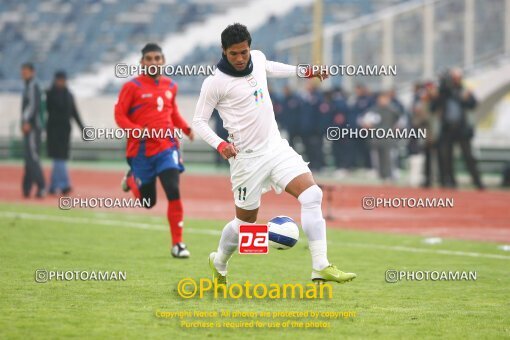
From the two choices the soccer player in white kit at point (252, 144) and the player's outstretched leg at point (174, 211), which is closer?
the soccer player in white kit at point (252, 144)

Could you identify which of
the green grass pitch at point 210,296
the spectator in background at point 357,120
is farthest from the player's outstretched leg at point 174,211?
the spectator in background at point 357,120

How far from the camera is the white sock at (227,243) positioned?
9.37m

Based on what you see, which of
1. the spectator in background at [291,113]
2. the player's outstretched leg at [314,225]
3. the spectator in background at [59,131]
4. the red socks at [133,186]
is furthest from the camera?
the spectator in background at [291,113]

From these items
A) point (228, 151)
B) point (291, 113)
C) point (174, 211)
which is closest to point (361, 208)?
point (174, 211)

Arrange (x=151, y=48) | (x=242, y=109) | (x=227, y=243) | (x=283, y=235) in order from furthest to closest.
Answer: (x=151, y=48) → (x=227, y=243) → (x=242, y=109) → (x=283, y=235)

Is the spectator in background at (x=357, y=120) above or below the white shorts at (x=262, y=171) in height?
above

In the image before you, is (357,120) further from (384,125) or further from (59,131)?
(59,131)

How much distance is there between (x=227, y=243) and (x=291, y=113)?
22.5 m

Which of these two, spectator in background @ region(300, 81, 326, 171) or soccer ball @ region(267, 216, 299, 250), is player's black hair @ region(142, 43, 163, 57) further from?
spectator in background @ region(300, 81, 326, 171)

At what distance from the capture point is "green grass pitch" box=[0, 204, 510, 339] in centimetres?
747

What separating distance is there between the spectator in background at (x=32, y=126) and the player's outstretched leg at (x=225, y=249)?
12.0 m

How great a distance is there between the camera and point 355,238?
48.6ft

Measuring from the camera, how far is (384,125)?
27625mm

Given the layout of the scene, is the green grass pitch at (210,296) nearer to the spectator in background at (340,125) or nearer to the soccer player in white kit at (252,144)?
the soccer player in white kit at (252,144)
